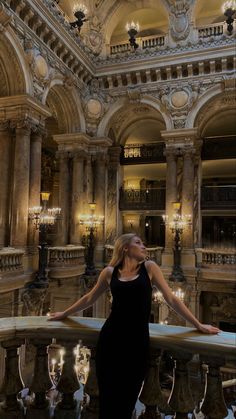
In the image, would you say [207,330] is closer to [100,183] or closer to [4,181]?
[4,181]

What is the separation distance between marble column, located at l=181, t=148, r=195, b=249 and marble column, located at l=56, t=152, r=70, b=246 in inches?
210

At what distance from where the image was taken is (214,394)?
2.00 meters

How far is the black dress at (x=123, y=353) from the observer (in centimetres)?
194

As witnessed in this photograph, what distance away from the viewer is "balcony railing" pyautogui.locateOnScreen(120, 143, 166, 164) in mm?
17578

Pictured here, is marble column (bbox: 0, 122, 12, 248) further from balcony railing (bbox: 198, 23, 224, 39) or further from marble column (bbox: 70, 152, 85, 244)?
balcony railing (bbox: 198, 23, 224, 39)

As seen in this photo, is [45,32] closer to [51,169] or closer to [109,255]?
[109,255]

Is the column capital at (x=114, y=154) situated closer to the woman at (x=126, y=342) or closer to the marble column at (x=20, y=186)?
the marble column at (x=20, y=186)

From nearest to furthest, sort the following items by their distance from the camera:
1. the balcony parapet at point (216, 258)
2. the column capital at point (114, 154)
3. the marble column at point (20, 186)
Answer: the marble column at point (20, 186) < the balcony parapet at point (216, 258) < the column capital at point (114, 154)

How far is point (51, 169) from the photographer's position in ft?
73.7

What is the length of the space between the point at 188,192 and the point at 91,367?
12941mm

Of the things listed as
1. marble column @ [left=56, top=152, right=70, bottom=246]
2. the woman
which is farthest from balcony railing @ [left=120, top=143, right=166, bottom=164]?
the woman

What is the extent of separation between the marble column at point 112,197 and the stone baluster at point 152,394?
14.6m

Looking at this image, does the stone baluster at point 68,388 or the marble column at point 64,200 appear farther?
the marble column at point 64,200

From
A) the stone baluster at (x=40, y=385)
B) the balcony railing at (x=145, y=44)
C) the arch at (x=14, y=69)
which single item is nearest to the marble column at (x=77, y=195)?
the arch at (x=14, y=69)
